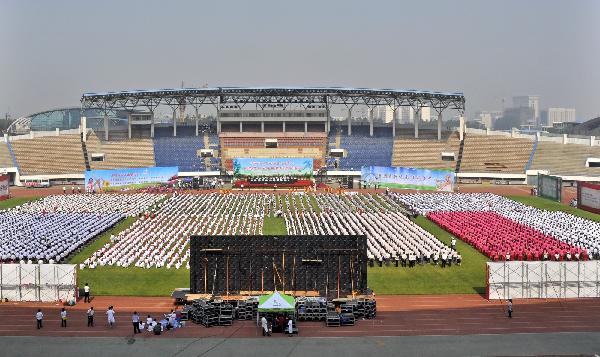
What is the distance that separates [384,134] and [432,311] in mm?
64535

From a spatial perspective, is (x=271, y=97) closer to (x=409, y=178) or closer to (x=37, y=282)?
(x=409, y=178)

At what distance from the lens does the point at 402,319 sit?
23406mm

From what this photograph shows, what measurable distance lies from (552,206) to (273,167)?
33167 millimetres

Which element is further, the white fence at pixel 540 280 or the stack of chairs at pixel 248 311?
the white fence at pixel 540 280

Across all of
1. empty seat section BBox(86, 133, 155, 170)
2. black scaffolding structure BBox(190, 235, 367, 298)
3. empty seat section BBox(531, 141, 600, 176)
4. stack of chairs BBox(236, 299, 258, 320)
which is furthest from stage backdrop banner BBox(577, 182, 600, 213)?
empty seat section BBox(86, 133, 155, 170)

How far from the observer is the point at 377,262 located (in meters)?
32.4

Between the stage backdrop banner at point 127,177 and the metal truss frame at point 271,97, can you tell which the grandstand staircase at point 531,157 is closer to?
the metal truss frame at point 271,97

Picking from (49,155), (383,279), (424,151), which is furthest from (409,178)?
(49,155)

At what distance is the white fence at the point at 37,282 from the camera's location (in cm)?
2561

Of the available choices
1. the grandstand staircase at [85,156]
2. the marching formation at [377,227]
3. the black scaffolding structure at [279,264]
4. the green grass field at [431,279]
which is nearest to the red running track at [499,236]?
the green grass field at [431,279]

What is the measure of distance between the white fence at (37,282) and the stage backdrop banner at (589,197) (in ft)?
144

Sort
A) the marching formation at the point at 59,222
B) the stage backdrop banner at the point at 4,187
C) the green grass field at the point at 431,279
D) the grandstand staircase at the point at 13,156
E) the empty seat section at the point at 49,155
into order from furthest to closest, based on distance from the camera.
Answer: the empty seat section at the point at 49,155 < the grandstand staircase at the point at 13,156 < the stage backdrop banner at the point at 4,187 < the marching formation at the point at 59,222 < the green grass field at the point at 431,279

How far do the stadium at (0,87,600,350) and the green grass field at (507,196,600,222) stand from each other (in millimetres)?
335

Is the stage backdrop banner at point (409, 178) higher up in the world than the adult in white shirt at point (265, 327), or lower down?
higher up
